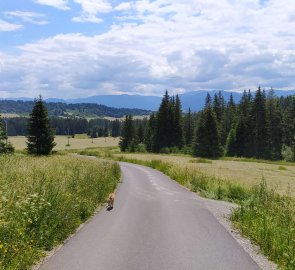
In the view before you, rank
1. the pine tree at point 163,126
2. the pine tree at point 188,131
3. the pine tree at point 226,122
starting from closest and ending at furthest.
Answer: the pine tree at point 163,126 → the pine tree at point 226,122 → the pine tree at point 188,131

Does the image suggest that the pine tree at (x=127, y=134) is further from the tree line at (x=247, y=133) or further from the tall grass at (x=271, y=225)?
the tall grass at (x=271, y=225)

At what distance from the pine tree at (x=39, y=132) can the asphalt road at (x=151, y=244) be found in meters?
47.2

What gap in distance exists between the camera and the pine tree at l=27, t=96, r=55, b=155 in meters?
60.9

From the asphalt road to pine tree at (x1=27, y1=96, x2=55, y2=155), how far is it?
155 feet

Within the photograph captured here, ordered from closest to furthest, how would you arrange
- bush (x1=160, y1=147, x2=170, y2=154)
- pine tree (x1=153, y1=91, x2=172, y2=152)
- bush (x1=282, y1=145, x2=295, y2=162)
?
bush (x1=282, y1=145, x2=295, y2=162) → bush (x1=160, y1=147, x2=170, y2=154) → pine tree (x1=153, y1=91, x2=172, y2=152)

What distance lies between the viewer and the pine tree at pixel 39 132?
60906 millimetres

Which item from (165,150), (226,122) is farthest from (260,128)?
(226,122)

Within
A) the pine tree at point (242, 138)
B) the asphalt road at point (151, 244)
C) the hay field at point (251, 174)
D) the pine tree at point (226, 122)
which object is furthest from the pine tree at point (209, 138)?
the asphalt road at point (151, 244)

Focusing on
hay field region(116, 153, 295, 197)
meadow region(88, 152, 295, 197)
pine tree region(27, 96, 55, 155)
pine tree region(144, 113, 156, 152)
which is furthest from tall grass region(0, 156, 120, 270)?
pine tree region(144, 113, 156, 152)

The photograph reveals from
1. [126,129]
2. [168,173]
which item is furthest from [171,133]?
[168,173]

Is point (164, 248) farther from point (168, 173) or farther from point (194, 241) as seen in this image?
point (168, 173)

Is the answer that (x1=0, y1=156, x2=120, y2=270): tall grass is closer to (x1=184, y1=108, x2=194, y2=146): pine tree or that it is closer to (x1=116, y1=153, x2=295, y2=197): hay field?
(x1=116, y1=153, x2=295, y2=197): hay field

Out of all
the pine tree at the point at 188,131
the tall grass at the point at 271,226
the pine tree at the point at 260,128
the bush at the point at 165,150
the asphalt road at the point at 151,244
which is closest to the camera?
the asphalt road at the point at 151,244

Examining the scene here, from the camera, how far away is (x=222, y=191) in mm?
23719
